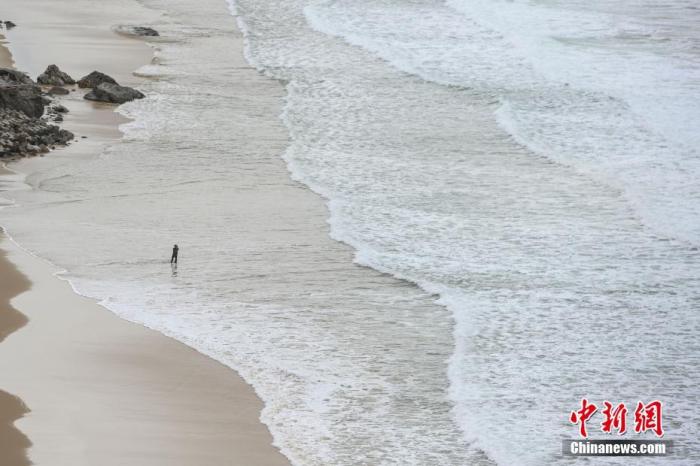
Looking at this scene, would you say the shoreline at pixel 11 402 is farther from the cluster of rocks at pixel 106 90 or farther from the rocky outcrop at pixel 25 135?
the cluster of rocks at pixel 106 90

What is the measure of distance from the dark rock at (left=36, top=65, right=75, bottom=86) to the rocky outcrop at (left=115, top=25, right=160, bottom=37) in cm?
A: 644

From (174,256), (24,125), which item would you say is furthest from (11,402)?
(24,125)

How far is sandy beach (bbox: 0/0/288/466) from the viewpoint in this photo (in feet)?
25.9

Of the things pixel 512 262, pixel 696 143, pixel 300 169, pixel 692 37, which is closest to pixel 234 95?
pixel 300 169

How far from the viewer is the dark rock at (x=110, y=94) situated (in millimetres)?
19844

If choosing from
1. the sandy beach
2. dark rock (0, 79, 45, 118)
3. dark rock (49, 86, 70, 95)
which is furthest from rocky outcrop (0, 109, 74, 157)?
the sandy beach

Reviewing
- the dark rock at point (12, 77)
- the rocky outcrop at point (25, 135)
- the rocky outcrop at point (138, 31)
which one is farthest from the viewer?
the rocky outcrop at point (138, 31)

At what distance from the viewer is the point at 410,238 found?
43.2ft

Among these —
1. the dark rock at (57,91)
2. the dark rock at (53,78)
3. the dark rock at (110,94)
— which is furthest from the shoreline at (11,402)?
the dark rock at (53,78)

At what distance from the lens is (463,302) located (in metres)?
11.1

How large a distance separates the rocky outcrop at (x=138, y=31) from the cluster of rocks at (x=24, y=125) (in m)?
9.23

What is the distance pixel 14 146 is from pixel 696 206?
27.9 feet

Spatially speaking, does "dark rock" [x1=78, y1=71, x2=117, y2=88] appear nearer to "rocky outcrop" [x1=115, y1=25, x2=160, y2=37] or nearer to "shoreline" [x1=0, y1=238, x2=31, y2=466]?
"rocky outcrop" [x1=115, y1=25, x2=160, y2=37]

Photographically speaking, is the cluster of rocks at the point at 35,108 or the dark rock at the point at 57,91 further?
the dark rock at the point at 57,91
